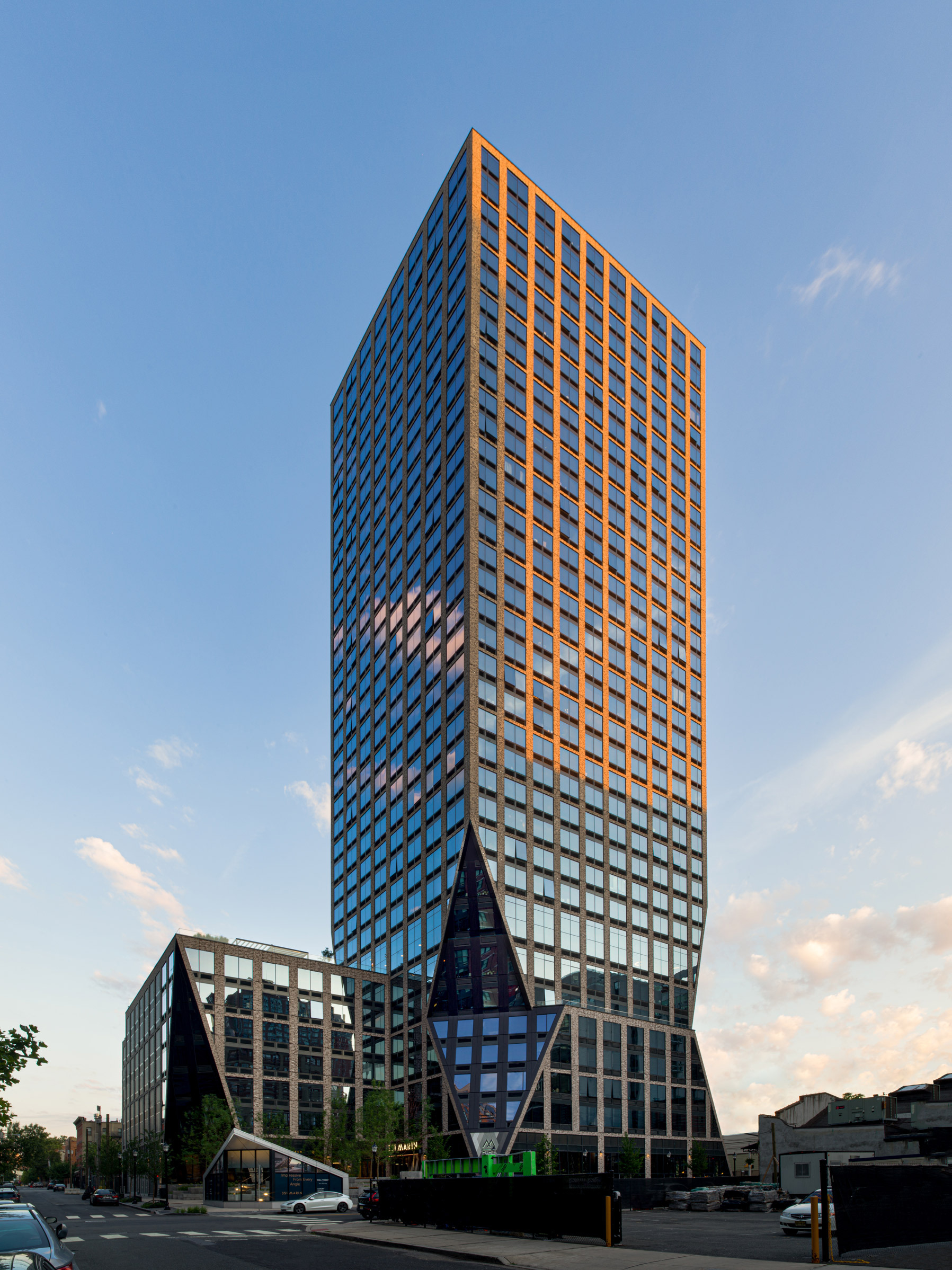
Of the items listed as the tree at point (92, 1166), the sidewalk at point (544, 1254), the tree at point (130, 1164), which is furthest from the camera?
the tree at point (92, 1166)

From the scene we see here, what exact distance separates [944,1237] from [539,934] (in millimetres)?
76705

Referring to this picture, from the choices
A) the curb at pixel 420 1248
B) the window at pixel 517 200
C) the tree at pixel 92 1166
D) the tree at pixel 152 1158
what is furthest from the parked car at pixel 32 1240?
the tree at pixel 92 1166

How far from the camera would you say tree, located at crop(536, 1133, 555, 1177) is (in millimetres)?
87188

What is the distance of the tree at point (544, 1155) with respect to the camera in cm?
8719

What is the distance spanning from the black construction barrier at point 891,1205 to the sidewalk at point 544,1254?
1720 mm

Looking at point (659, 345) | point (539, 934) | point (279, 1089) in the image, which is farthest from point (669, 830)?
point (659, 345)

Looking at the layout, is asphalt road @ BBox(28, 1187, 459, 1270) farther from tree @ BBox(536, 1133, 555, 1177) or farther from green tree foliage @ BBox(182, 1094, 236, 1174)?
tree @ BBox(536, 1133, 555, 1177)

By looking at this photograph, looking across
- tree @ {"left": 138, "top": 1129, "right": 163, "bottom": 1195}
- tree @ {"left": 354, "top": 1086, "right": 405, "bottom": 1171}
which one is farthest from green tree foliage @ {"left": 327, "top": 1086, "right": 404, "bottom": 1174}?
tree @ {"left": 138, "top": 1129, "right": 163, "bottom": 1195}

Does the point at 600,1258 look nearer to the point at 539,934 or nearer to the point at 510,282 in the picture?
the point at 539,934

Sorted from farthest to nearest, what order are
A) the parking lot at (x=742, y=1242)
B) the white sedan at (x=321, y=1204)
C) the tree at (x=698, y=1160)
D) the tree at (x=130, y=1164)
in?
the tree at (x=130, y=1164) → the tree at (x=698, y=1160) → the white sedan at (x=321, y=1204) → the parking lot at (x=742, y=1242)

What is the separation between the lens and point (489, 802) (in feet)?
322

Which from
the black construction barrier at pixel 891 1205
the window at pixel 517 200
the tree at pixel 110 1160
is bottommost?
the tree at pixel 110 1160

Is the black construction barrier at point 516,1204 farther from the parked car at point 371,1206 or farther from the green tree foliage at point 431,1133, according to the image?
A: the green tree foliage at point 431,1133

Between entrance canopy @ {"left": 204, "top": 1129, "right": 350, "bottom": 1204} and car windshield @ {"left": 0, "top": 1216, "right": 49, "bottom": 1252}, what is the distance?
2273 inches
